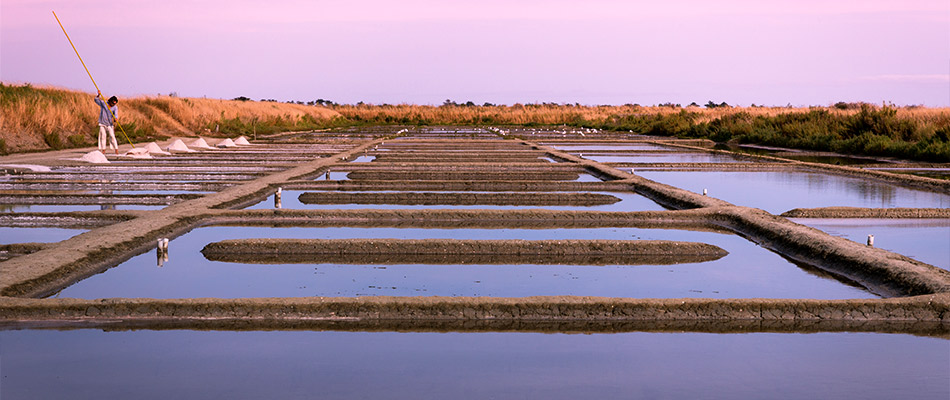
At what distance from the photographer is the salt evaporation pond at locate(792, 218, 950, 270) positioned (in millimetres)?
6652

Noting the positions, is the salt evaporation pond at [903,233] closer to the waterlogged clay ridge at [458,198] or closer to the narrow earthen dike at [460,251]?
the narrow earthen dike at [460,251]

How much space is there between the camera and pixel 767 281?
223 inches

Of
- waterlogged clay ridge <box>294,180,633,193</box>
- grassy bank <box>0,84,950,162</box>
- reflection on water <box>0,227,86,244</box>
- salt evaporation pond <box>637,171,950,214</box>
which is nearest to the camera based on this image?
reflection on water <box>0,227,86,244</box>

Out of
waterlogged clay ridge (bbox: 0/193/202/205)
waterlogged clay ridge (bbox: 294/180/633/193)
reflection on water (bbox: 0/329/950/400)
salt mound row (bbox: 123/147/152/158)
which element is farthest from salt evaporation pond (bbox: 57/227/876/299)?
salt mound row (bbox: 123/147/152/158)

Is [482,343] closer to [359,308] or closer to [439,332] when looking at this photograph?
[439,332]

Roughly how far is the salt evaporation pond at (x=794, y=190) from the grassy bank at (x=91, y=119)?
12.0 metres

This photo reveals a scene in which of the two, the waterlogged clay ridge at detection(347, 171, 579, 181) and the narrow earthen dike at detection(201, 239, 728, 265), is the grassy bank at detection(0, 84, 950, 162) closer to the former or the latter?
the waterlogged clay ridge at detection(347, 171, 579, 181)

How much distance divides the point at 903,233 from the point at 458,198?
4229 mm

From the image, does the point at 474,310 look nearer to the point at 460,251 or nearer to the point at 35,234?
the point at 460,251

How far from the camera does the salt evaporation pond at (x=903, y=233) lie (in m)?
6.65

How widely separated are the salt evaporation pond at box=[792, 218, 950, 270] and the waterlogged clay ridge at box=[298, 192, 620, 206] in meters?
2.48

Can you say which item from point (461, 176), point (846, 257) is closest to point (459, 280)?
point (846, 257)

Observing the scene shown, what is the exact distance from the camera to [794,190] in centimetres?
1157

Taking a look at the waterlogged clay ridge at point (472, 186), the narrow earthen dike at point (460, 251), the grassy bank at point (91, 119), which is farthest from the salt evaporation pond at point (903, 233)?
the grassy bank at point (91, 119)
